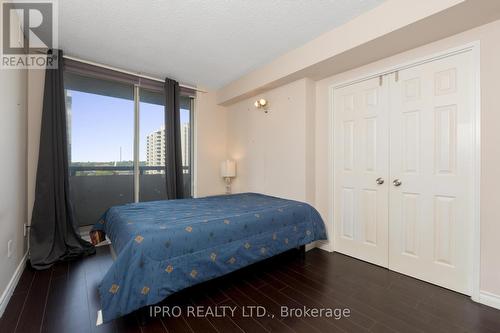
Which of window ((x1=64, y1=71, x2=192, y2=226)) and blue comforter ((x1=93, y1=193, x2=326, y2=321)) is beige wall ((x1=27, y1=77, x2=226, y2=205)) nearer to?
window ((x1=64, y1=71, x2=192, y2=226))

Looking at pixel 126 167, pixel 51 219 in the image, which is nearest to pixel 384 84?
pixel 126 167

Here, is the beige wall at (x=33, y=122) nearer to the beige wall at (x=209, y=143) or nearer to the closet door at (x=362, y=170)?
the beige wall at (x=209, y=143)

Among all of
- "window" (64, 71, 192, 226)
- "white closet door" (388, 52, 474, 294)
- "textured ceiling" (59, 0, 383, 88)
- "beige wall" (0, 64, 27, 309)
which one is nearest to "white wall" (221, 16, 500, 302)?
"white closet door" (388, 52, 474, 294)

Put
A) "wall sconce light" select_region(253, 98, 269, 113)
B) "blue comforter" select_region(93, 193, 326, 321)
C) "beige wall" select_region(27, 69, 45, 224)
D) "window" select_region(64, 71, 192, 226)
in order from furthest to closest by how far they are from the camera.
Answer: "wall sconce light" select_region(253, 98, 269, 113) → "window" select_region(64, 71, 192, 226) → "beige wall" select_region(27, 69, 45, 224) → "blue comforter" select_region(93, 193, 326, 321)

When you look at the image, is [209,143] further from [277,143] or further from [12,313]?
[12,313]

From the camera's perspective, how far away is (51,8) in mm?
2045

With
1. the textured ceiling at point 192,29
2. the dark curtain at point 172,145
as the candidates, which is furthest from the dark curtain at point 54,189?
the dark curtain at point 172,145

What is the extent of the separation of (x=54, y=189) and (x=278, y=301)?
282cm

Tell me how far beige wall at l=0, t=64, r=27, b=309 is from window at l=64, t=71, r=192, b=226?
0.62 meters

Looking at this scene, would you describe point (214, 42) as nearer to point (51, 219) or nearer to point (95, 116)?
point (95, 116)

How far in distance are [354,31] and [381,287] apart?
2476mm

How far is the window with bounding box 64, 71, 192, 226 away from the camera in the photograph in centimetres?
314

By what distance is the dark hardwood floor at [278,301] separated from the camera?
5.19ft

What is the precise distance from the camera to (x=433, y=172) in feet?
7.07
